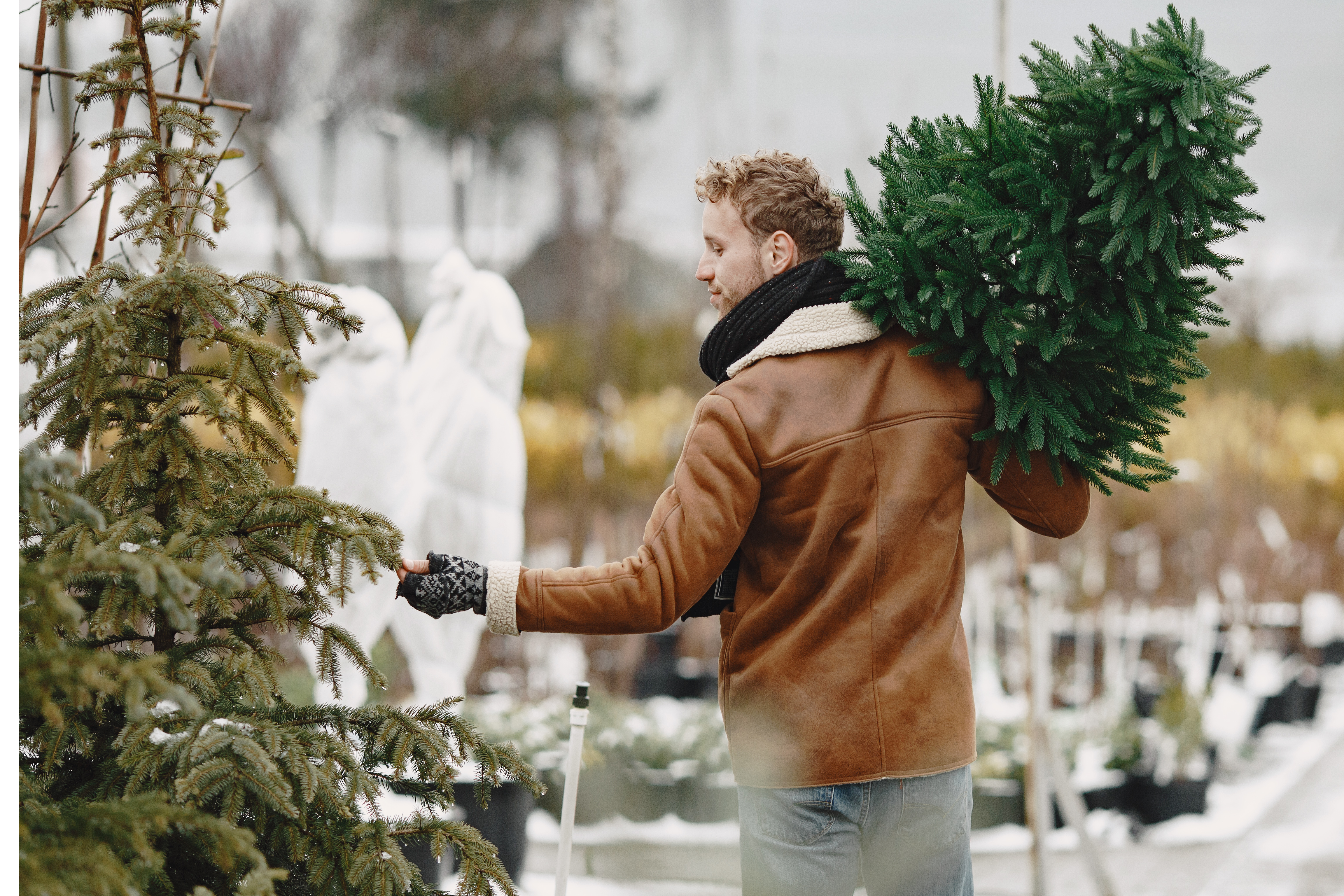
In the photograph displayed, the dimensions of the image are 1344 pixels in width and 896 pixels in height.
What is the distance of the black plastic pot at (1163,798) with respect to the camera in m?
5.84

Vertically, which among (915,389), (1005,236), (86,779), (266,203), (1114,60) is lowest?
(86,779)

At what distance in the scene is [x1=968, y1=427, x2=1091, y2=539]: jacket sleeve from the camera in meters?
2.00

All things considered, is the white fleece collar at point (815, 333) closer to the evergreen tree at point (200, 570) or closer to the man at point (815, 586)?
the man at point (815, 586)

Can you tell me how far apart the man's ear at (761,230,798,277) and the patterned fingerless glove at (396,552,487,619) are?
25.5 inches

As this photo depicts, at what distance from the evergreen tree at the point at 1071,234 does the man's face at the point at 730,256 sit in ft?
0.48

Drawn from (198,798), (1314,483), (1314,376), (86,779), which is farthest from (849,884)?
A: (1314,376)

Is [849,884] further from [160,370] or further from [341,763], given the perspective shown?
[160,370]

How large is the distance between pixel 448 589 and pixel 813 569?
1.78 ft

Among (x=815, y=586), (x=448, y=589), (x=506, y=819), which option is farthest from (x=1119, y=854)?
(x=448, y=589)

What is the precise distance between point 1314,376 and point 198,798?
15530 millimetres

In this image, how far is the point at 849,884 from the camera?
1.86 meters

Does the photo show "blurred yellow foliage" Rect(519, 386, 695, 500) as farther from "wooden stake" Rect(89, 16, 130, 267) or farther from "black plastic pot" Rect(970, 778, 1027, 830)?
"wooden stake" Rect(89, 16, 130, 267)

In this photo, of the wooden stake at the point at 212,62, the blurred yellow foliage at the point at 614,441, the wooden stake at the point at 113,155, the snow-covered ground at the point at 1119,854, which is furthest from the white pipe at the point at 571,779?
the blurred yellow foliage at the point at 614,441

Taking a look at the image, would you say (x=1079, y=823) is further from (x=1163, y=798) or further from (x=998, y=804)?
(x=1163, y=798)
